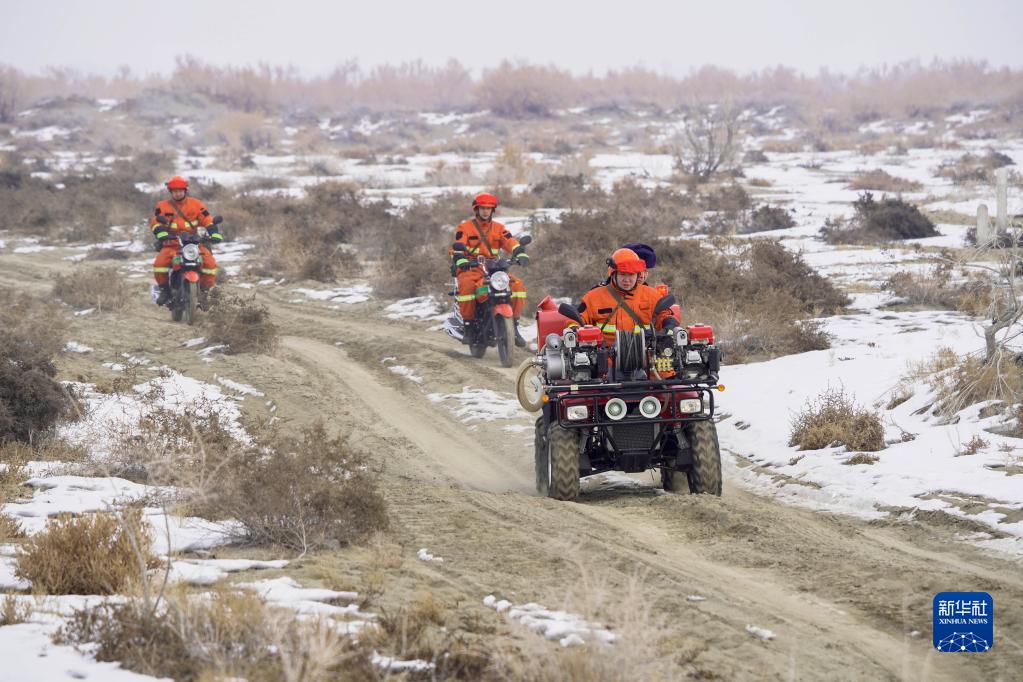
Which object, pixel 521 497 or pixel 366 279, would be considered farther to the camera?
pixel 366 279

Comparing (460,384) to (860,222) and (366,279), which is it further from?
(860,222)

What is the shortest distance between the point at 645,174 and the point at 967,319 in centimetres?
2447

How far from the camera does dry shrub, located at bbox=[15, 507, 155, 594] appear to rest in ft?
19.8

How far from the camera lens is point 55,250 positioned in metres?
29.3

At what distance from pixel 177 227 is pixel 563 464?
445 inches

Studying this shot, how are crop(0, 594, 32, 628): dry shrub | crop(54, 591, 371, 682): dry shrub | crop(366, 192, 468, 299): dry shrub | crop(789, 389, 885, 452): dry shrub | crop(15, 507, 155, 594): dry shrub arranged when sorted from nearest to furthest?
crop(54, 591, 371, 682): dry shrub < crop(0, 594, 32, 628): dry shrub < crop(15, 507, 155, 594): dry shrub < crop(789, 389, 885, 452): dry shrub < crop(366, 192, 468, 299): dry shrub

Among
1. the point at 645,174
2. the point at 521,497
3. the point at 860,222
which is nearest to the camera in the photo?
the point at 521,497

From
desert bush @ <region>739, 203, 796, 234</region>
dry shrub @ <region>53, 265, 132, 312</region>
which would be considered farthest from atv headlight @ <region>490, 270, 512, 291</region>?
desert bush @ <region>739, 203, 796, 234</region>

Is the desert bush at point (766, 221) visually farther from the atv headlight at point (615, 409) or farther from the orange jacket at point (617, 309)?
the atv headlight at point (615, 409)

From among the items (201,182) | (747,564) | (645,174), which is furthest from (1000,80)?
(747,564)

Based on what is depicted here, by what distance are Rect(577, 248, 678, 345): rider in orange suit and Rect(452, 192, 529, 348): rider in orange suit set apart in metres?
5.90

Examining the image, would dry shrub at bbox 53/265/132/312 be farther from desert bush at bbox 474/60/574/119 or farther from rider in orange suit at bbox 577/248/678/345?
desert bush at bbox 474/60/574/119

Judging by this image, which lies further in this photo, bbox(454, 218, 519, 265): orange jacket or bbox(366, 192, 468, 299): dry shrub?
bbox(366, 192, 468, 299): dry shrub

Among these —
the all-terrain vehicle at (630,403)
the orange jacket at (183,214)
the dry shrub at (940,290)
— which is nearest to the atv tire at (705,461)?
the all-terrain vehicle at (630,403)
